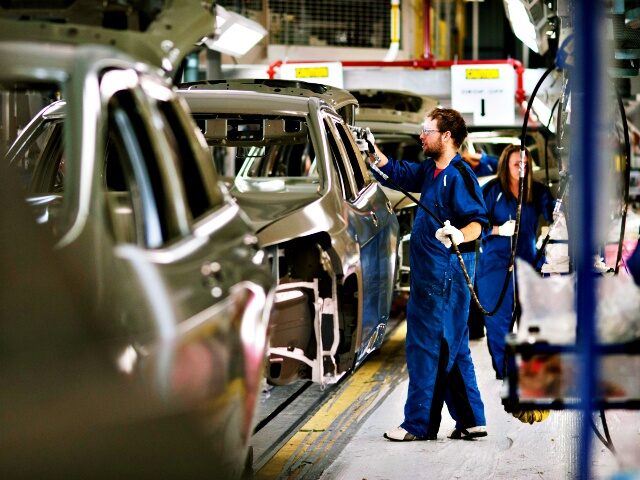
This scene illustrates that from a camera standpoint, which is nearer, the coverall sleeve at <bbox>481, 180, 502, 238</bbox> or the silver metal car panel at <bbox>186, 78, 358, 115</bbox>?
the silver metal car panel at <bbox>186, 78, 358, 115</bbox>

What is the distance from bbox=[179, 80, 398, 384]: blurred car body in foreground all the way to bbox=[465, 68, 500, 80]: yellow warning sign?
7.41 m

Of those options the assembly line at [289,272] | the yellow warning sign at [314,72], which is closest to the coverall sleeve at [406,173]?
the assembly line at [289,272]

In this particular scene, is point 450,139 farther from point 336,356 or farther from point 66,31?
point 66,31

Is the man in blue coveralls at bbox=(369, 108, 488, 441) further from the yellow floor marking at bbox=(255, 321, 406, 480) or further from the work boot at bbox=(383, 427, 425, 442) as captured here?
the yellow floor marking at bbox=(255, 321, 406, 480)

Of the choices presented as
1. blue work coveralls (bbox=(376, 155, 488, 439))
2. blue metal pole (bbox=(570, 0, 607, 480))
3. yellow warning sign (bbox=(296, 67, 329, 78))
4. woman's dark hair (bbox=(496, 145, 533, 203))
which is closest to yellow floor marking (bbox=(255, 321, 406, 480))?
blue work coveralls (bbox=(376, 155, 488, 439))

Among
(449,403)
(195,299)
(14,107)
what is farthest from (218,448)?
(449,403)

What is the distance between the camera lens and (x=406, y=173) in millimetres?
7594

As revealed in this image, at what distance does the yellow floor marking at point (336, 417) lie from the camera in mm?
6680

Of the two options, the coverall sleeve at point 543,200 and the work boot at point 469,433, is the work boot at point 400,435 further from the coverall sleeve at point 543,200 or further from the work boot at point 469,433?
the coverall sleeve at point 543,200

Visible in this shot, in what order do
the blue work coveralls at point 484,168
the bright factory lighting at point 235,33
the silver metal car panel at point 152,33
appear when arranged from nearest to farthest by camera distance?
the silver metal car panel at point 152,33
the blue work coveralls at point 484,168
the bright factory lighting at point 235,33

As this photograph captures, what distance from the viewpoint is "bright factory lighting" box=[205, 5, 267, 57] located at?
14.1 meters

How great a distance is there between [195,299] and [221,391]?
282 mm

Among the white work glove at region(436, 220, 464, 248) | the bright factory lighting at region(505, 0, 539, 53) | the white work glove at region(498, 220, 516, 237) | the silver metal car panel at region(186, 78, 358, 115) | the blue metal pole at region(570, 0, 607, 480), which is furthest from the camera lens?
the white work glove at region(498, 220, 516, 237)

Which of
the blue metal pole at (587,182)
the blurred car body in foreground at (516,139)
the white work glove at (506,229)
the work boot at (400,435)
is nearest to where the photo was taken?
the blue metal pole at (587,182)
